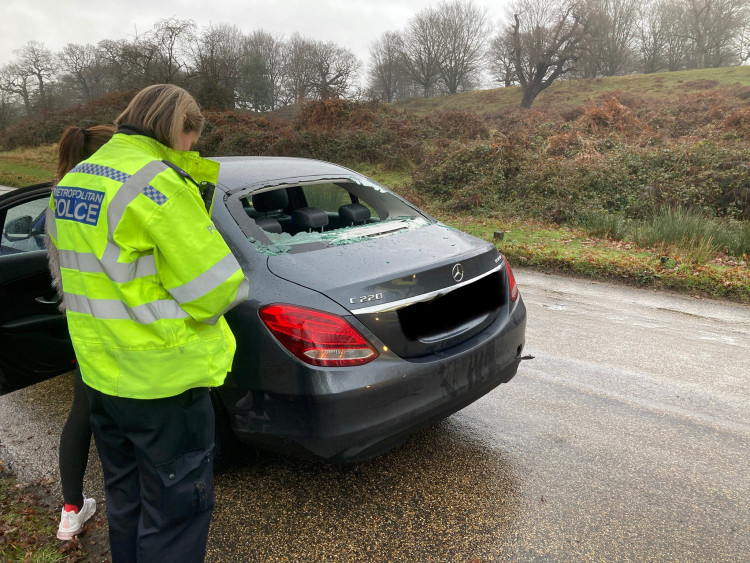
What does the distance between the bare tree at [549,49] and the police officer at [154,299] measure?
124 feet

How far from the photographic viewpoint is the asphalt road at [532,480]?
2381 mm

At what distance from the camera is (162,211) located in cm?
161

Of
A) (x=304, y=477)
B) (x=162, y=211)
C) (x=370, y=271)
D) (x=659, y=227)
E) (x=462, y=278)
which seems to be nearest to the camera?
(x=162, y=211)

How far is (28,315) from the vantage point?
3186 millimetres

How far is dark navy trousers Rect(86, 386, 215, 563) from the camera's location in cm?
177

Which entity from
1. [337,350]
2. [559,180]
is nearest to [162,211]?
[337,350]

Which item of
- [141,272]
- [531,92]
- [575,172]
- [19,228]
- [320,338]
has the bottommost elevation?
[575,172]

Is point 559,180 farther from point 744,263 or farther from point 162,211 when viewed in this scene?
point 162,211

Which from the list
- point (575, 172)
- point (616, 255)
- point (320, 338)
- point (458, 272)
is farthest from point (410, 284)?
point (575, 172)

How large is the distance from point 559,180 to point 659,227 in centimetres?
427

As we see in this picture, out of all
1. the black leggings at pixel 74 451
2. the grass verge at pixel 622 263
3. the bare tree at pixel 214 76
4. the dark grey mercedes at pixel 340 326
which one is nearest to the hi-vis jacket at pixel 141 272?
the dark grey mercedes at pixel 340 326

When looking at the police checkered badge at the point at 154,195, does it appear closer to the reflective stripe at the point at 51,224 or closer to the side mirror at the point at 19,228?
the reflective stripe at the point at 51,224

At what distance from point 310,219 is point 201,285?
1691 mm

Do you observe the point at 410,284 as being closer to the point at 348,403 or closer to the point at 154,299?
the point at 348,403
